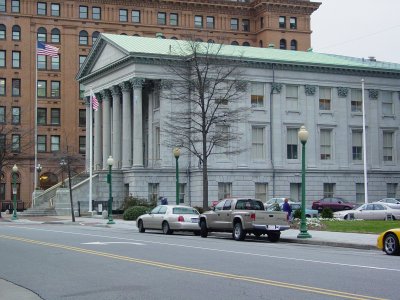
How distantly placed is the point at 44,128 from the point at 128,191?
112 ft

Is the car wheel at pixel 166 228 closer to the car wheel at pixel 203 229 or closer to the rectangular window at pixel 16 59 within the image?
the car wheel at pixel 203 229

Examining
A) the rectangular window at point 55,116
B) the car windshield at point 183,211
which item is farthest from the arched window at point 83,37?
the car windshield at point 183,211

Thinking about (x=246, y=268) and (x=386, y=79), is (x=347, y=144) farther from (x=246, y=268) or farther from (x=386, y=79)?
(x=246, y=268)

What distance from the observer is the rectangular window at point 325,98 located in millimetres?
67625

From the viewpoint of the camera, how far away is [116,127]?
67312 millimetres

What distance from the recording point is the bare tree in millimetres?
51688

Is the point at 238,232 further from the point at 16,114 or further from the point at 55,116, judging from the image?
the point at 55,116

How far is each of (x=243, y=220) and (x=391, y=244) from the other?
9.44 meters

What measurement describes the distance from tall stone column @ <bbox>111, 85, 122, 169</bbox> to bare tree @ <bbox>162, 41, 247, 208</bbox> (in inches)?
289

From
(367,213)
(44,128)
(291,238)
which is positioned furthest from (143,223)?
(44,128)

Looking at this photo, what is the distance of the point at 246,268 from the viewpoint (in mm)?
16938

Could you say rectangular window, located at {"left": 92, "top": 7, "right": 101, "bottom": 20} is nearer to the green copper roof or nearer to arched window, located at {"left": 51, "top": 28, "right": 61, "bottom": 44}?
arched window, located at {"left": 51, "top": 28, "right": 61, "bottom": 44}

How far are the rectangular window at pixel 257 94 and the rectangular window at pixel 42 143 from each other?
38732mm

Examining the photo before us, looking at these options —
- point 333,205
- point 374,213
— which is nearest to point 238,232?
point 374,213
